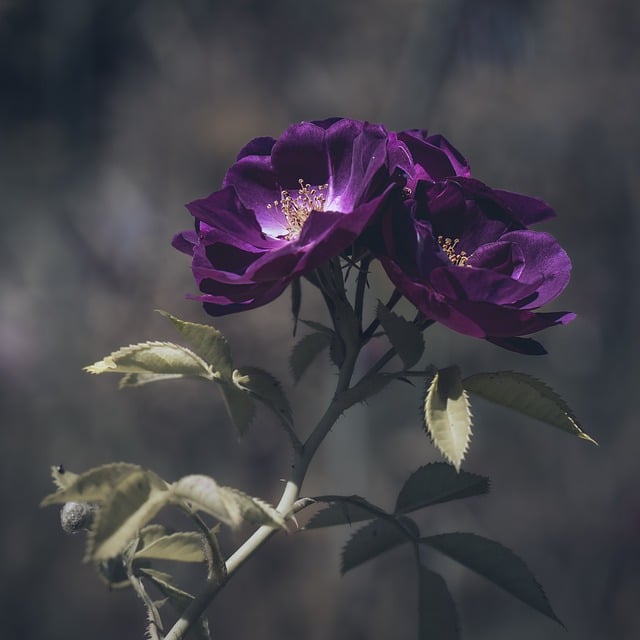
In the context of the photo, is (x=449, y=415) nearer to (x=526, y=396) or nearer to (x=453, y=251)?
(x=526, y=396)

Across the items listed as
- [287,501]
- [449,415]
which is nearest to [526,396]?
[449,415]

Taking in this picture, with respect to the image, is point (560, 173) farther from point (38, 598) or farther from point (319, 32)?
point (38, 598)

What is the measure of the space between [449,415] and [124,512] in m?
0.22

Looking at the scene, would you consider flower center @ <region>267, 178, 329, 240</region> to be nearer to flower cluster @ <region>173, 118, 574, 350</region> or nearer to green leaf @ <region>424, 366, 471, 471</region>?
flower cluster @ <region>173, 118, 574, 350</region>

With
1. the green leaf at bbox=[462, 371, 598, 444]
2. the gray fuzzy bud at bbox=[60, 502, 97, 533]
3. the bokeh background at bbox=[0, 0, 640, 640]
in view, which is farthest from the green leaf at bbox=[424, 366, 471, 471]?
the bokeh background at bbox=[0, 0, 640, 640]

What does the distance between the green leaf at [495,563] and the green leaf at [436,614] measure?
1.2 inches

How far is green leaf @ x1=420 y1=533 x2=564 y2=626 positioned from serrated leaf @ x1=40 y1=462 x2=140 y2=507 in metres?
0.29

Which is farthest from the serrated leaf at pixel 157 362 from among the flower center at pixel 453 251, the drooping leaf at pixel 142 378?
the flower center at pixel 453 251

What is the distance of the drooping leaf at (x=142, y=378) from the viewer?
2.09 feet

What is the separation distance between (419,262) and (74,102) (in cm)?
419

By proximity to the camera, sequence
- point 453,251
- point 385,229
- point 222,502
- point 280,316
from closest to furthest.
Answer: point 222,502 → point 385,229 → point 453,251 → point 280,316

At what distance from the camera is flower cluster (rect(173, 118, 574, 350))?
0.62 meters

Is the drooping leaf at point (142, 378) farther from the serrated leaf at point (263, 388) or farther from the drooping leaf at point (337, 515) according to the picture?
the drooping leaf at point (337, 515)

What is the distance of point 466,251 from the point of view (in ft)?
2.41
